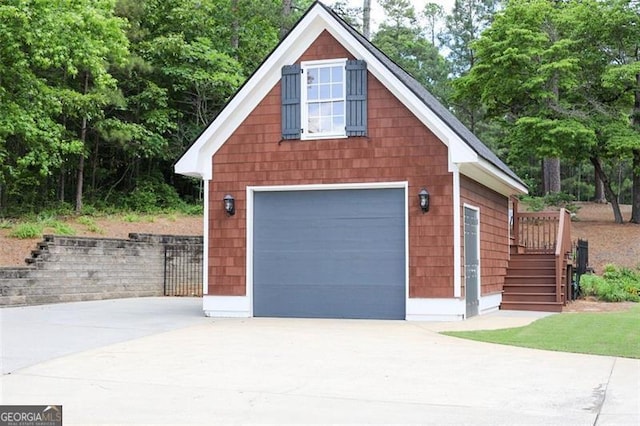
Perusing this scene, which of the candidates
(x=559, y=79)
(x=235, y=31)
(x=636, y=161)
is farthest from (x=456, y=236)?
(x=235, y=31)

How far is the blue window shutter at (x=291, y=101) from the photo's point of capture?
1397cm

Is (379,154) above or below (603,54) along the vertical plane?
below

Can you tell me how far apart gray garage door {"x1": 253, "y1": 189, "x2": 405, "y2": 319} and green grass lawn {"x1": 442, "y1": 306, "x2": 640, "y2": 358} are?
2641mm

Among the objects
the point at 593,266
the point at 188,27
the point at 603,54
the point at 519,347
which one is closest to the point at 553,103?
the point at 603,54

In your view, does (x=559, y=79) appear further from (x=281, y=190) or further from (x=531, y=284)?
(x=281, y=190)

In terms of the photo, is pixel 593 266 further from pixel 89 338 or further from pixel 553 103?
pixel 89 338

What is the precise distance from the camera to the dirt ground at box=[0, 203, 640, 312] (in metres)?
17.0

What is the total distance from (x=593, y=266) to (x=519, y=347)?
609 inches

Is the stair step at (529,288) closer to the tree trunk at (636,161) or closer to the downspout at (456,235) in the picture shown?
the downspout at (456,235)

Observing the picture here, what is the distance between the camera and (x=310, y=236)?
13961mm

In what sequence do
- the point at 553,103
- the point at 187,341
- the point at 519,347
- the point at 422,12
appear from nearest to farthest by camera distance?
the point at 519,347, the point at 187,341, the point at 553,103, the point at 422,12

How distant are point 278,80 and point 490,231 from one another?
6054 millimetres

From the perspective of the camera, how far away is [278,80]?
14164 mm

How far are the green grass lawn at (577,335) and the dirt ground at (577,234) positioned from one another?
11.6 ft
